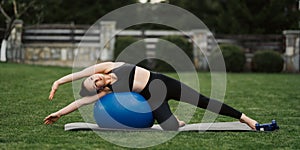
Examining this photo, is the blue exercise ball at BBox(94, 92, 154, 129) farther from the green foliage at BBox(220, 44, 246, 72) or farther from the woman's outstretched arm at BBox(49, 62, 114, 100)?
the green foliage at BBox(220, 44, 246, 72)

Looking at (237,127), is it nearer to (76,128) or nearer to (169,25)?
(76,128)

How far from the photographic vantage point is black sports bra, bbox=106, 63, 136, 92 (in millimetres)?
4664

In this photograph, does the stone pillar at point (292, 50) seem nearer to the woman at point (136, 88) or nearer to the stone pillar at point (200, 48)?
the stone pillar at point (200, 48)

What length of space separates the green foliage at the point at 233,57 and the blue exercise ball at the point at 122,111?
38.4ft

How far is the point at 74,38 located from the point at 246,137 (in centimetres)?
1362

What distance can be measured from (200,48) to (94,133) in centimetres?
1243

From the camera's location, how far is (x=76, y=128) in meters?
4.62

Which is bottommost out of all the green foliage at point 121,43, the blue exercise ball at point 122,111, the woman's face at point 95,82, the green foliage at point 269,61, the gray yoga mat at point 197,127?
the green foliage at point 269,61

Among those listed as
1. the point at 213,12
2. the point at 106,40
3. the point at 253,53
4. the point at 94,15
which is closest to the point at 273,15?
the point at 253,53

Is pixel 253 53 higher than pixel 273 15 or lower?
lower

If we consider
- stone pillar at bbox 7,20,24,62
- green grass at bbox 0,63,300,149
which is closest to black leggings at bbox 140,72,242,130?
green grass at bbox 0,63,300,149

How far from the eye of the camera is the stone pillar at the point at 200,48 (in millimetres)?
16672

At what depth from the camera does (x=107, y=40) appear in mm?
16953

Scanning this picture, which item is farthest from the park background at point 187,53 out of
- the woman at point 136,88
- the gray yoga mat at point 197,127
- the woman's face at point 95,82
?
the woman's face at point 95,82
